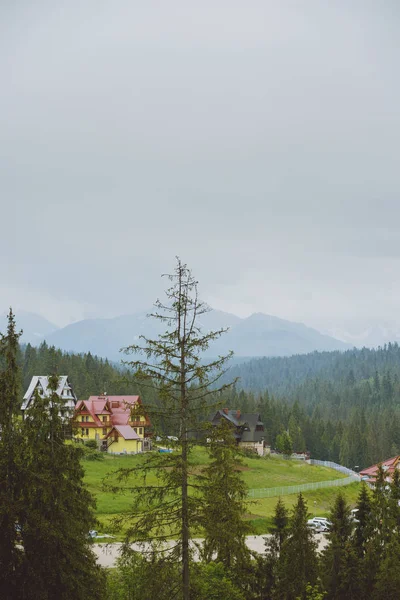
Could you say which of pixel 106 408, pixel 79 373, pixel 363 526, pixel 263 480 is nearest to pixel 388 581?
pixel 363 526

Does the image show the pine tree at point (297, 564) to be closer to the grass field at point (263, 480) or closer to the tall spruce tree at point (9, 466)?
the tall spruce tree at point (9, 466)

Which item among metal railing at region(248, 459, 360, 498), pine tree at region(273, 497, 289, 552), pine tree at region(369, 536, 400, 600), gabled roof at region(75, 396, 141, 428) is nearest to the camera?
pine tree at region(369, 536, 400, 600)

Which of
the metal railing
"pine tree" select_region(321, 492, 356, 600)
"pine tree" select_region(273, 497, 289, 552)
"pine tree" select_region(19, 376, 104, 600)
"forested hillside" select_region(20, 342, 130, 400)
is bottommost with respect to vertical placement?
the metal railing

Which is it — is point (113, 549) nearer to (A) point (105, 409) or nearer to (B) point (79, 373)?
(A) point (105, 409)

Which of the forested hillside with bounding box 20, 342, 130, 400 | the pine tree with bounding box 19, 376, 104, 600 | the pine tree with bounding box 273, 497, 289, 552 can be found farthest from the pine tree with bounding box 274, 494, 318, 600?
the forested hillside with bounding box 20, 342, 130, 400

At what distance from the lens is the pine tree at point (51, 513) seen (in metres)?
15.7

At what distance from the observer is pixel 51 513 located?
16359mm

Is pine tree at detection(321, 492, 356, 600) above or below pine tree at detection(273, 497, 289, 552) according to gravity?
below

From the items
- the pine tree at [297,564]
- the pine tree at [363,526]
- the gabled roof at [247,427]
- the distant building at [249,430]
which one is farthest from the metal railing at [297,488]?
the pine tree at [297,564]

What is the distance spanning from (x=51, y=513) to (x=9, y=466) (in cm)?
181

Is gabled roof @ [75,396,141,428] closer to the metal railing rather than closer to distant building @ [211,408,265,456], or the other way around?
distant building @ [211,408,265,456]

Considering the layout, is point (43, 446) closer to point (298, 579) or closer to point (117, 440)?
point (298, 579)

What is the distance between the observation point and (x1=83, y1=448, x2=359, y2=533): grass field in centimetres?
4681

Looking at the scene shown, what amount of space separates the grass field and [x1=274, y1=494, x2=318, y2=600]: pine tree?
1845 centimetres
